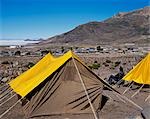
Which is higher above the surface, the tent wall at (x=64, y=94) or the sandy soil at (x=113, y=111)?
the tent wall at (x=64, y=94)

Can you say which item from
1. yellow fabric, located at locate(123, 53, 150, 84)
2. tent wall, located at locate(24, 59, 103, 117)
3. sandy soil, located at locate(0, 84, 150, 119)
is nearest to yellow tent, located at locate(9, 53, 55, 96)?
sandy soil, located at locate(0, 84, 150, 119)

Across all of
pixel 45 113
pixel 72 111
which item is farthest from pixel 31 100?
pixel 72 111

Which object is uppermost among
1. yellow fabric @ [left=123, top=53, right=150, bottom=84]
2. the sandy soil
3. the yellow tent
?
the yellow tent

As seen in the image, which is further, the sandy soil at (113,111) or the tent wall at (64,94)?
the tent wall at (64,94)

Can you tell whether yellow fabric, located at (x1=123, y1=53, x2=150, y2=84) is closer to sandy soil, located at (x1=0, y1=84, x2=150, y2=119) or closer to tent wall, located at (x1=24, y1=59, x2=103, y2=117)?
sandy soil, located at (x1=0, y1=84, x2=150, y2=119)

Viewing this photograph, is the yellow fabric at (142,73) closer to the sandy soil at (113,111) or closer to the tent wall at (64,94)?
the sandy soil at (113,111)

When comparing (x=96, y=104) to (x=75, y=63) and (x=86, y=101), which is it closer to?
(x=86, y=101)

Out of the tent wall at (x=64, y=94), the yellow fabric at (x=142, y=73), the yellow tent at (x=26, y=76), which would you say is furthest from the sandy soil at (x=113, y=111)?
the yellow fabric at (x=142, y=73)

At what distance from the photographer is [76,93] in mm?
16312

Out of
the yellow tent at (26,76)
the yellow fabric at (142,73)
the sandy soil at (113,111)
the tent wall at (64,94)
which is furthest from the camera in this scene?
the yellow fabric at (142,73)

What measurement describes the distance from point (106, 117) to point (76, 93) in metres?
1.84

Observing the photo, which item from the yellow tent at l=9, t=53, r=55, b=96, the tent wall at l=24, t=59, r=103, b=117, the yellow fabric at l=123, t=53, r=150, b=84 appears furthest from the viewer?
the yellow fabric at l=123, t=53, r=150, b=84

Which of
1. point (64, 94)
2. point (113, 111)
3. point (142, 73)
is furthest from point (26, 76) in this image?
point (142, 73)

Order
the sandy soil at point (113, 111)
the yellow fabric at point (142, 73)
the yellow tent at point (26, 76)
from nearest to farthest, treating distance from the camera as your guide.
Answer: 1. the sandy soil at point (113, 111)
2. the yellow tent at point (26, 76)
3. the yellow fabric at point (142, 73)
